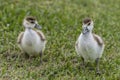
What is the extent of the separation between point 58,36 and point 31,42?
4.99 feet

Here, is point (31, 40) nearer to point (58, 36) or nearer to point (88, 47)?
point (88, 47)

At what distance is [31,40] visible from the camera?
7.55 metres

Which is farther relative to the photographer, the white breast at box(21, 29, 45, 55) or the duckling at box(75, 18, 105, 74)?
the white breast at box(21, 29, 45, 55)

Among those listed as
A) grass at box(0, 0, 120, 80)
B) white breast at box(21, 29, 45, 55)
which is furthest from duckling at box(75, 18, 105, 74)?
white breast at box(21, 29, 45, 55)

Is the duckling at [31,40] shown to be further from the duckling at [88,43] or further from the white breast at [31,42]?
the duckling at [88,43]

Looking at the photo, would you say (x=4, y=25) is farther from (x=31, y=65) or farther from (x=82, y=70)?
(x=82, y=70)

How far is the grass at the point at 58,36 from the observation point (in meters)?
7.20

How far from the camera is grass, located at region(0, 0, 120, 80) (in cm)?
720

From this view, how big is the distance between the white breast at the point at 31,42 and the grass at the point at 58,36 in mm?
227

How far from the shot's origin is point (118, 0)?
1268 centimetres

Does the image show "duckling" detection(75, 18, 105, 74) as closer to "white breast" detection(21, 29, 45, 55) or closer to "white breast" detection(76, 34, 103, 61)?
"white breast" detection(76, 34, 103, 61)

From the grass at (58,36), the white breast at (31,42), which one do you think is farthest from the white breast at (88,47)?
the white breast at (31,42)

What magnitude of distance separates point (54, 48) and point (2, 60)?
3.70 ft

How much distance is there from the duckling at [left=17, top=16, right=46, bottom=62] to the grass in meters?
0.18
